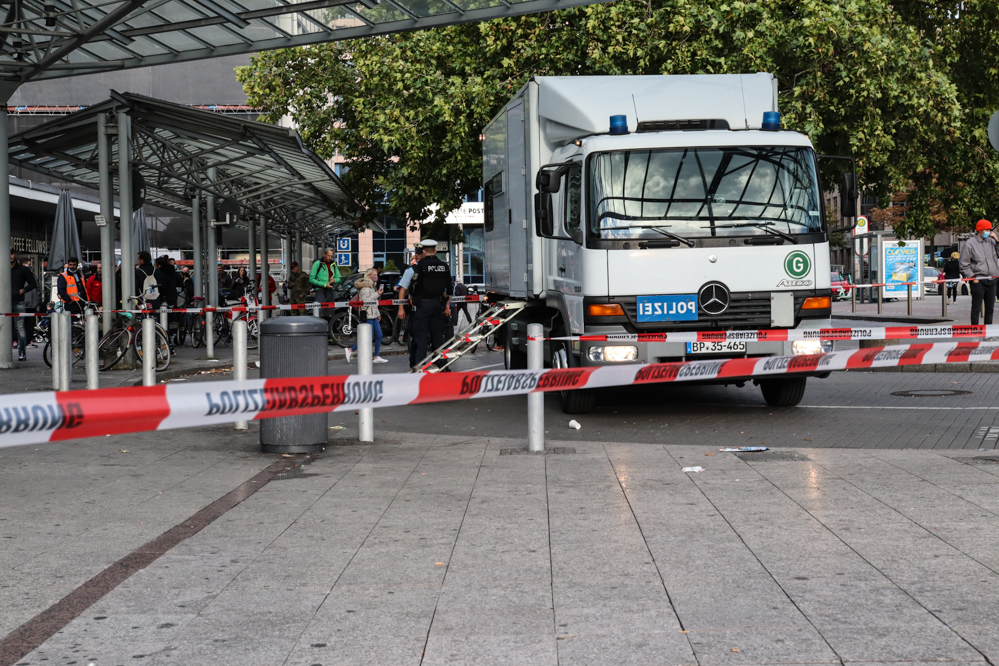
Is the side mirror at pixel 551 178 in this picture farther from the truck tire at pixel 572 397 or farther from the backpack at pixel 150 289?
the backpack at pixel 150 289

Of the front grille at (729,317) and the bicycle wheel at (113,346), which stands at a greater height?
the front grille at (729,317)

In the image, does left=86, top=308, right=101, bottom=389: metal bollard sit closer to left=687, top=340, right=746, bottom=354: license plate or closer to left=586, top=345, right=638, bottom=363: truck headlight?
left=586, top=345, right=638, bottom=363: truck headlight

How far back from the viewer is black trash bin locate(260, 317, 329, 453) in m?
8.57

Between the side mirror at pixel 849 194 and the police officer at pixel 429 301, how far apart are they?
507 centimetres

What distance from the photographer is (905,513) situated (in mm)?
6172

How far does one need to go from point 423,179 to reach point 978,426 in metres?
15.3

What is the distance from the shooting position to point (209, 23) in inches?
543

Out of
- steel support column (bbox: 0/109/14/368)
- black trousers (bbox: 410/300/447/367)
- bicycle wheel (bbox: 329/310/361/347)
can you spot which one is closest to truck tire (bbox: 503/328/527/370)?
black trousers (bbox: 410/300/447/367)

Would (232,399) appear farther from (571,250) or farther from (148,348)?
(148,348)

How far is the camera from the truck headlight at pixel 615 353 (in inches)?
412

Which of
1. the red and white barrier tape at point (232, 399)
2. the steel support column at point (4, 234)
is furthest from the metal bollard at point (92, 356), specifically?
the red and white barrier tape at point (232, 399)

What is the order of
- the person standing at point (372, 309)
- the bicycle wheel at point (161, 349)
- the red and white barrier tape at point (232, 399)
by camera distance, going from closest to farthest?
the red and white barrier tape at point (232, 399) → the bicycle wheel at point (161, 349) → the person standing at point (372, 309)

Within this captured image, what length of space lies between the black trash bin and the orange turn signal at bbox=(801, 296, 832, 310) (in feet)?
14.6

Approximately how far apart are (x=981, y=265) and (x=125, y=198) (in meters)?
12.3
